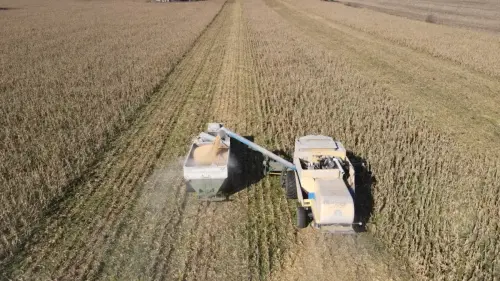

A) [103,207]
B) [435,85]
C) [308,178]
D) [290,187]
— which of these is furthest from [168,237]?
[435,85]

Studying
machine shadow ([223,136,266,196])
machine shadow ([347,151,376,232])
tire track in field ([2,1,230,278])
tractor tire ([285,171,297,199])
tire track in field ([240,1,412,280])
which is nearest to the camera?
tire track in field ([240,1,412,280])

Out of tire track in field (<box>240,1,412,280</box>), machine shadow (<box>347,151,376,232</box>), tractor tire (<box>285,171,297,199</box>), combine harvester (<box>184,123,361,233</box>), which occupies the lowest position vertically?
tire track in field (<box>240,1,412,280</box>)

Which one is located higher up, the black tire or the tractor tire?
the tractor tire

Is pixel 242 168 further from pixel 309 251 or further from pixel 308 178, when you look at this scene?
pixel 309 251

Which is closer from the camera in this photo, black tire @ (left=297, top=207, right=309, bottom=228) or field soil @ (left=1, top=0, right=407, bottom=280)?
field soil @ (left=1, top=0, right=407, bottom=280)

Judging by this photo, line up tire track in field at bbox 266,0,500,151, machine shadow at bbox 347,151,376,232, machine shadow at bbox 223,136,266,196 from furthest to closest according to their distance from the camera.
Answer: tire track in field at bbox 266,0,500,151, machine shadow at bbox 223,136,266,196, machine shadow at bbox 347,151,376,232

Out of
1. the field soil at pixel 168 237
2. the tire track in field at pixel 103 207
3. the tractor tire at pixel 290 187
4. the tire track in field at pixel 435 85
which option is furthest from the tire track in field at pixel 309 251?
the tire track in field at pixel 435 85

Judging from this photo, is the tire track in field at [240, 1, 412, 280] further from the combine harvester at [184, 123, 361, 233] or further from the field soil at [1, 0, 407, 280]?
the combine harvester at [184, 123, 361, 233]

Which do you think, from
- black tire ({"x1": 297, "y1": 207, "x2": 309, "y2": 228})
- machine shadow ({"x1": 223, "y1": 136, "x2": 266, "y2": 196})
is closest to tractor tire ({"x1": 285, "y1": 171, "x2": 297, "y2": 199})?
black tire ({"x1": 297, "y1": 207, "x2": 309, "y2": 228})
